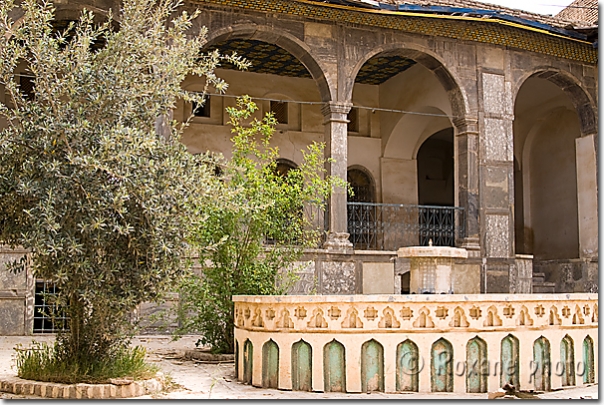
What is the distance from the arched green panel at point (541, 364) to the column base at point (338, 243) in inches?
227

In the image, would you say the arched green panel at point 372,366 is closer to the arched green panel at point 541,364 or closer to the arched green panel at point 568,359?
the arched green panel at point 541,364

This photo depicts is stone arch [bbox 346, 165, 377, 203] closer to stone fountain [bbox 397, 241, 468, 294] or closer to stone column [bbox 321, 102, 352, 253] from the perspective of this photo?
stone column [bbox 321, 102, 352, 253]

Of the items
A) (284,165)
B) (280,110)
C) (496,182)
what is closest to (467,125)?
(496,182)

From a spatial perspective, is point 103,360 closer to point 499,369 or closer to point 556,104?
point 499,369

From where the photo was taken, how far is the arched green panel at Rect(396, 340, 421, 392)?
20.7 ft

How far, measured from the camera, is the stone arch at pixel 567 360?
6777mm

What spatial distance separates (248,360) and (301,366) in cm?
63

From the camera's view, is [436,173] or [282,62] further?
[436,173]

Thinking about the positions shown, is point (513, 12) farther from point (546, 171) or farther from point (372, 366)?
point (372, 366)

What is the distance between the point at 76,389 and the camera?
19.5 ft

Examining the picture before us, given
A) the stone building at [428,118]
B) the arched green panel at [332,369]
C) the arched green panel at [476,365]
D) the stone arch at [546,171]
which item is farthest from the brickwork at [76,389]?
the stone arch at [546,171]

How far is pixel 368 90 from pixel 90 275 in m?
12.6

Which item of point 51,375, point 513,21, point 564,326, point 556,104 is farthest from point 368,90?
point 51,375

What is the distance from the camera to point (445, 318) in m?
6.34
